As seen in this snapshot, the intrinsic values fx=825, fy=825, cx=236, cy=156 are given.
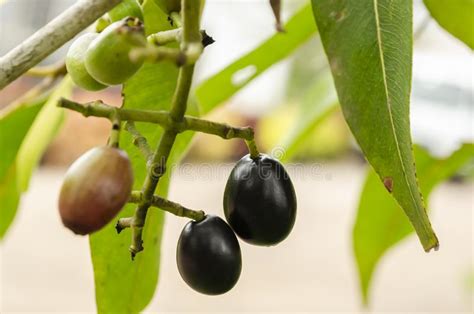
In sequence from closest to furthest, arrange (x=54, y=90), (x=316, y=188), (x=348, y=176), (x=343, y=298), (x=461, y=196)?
(x=54, y=90)
(x=343, y=298)
(x=461, y=196)
(x=316, y=188)
(x=348, y=176)

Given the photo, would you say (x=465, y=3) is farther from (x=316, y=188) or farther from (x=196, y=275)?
(x=316, y=188)

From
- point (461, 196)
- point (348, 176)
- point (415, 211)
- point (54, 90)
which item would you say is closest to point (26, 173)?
point (54, 90)

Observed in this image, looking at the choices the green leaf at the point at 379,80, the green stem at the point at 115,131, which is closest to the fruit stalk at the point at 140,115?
the green stem at the point at 115,131

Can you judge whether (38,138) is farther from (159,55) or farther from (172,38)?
(159,55)

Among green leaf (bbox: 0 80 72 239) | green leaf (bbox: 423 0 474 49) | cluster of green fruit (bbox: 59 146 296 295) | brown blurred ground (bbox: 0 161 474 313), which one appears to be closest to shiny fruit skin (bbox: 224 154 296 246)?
cluster of green fruit (bbox: 59 146 296 295)

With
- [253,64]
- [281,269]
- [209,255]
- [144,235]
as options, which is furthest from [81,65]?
[281,269]

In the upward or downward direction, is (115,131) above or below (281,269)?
above
